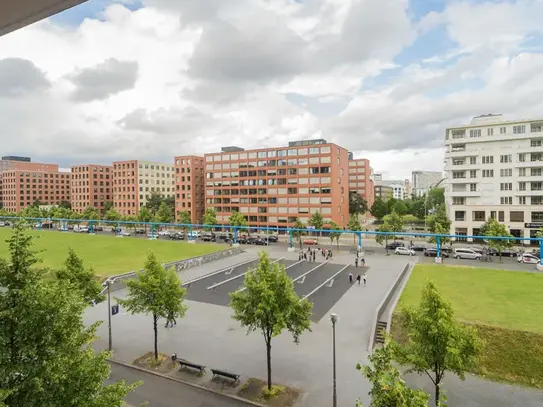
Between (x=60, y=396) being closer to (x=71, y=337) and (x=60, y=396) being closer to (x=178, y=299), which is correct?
(x=71, y=337)

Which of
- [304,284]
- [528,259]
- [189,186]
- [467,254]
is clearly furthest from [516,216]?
[189,186]

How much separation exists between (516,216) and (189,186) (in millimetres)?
72989

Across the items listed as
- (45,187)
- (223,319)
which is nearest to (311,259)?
(223,319)

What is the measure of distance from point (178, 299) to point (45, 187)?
147 metres

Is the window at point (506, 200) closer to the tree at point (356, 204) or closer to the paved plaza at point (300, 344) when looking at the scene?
the paved plaza at point (300, 344)

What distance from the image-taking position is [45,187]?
137750 millimetres

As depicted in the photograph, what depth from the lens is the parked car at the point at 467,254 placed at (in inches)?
1815

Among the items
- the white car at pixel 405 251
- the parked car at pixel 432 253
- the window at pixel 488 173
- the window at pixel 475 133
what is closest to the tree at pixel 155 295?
the white car at pixel 405 251

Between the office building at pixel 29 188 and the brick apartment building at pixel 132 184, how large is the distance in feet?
139

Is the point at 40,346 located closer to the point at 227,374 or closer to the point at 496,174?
the point at 227,374

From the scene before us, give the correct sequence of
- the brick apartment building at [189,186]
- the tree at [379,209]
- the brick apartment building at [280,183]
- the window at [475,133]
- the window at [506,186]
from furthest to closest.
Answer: the tree at [379,209] < the brick apartment building at [189,186] < the brick apartment building at [280,183] < the window at [475,133] < the window at [506,186]

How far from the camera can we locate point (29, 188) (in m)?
134

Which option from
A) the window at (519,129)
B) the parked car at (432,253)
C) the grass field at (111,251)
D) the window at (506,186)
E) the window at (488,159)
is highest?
the window at (519,129)

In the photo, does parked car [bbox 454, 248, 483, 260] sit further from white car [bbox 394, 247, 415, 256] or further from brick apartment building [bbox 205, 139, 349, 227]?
brick apartment building [bbox 205, 139, 349, 227]
